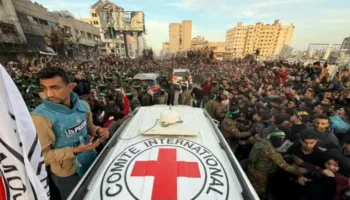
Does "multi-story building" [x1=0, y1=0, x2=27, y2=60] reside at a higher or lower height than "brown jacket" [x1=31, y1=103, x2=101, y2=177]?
higher

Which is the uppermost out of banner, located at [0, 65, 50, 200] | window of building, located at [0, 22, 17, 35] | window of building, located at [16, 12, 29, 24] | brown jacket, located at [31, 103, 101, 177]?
window of building, located at [16, 12, 29, 24]

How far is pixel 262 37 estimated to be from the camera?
10594cm

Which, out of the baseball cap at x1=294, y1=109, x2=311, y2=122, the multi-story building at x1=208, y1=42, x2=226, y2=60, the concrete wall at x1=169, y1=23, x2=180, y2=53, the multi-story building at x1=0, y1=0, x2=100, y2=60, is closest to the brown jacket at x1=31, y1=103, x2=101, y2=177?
the baseball cap at x1=294, y1=109, x2=311, y2=122

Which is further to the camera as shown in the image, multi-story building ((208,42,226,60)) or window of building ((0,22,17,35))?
multi-story building ((208,42,226,60))

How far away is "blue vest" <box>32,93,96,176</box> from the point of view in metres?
1.74

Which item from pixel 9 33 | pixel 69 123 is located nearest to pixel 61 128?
pixel 69 123

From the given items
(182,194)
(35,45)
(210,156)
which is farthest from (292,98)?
(35,45)

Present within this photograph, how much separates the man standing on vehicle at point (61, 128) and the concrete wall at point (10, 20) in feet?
62.2

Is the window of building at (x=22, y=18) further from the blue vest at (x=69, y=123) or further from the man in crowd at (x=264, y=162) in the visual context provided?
the man in crowd at (x=264, y=162)

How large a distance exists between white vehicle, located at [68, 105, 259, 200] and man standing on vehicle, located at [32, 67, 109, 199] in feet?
0.97

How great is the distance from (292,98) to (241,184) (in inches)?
183

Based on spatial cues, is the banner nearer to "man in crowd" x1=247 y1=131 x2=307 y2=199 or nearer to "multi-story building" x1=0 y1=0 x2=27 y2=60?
"man in crowd" x1=247 y1=131 x2=307 y2=199

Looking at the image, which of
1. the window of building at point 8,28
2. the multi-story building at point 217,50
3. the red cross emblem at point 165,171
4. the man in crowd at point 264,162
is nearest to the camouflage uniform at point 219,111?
the man in crowd at point 264,162

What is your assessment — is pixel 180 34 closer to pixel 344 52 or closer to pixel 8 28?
pixel 8 28
